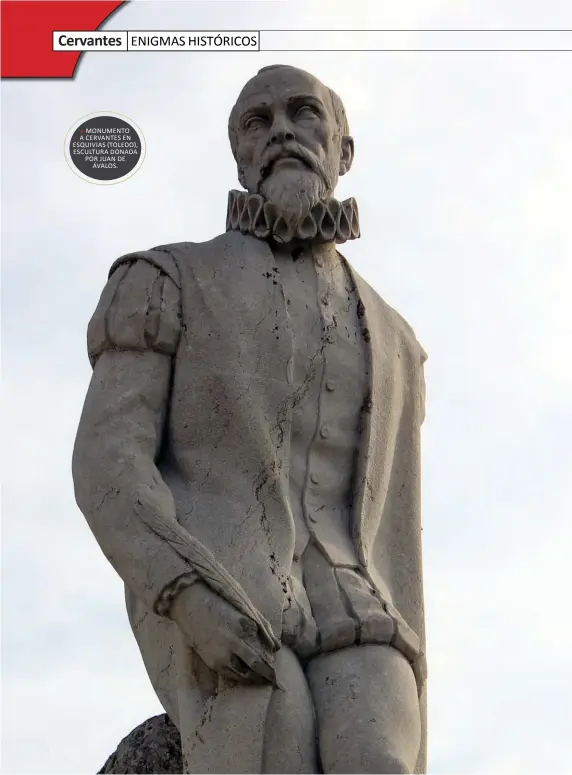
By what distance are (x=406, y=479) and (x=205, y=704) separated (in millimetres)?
1669

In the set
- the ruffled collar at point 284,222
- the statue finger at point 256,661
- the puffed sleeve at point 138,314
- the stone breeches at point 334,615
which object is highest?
the ruffled collar at point 284,222

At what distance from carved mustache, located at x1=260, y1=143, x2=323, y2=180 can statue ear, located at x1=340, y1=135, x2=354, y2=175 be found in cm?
35

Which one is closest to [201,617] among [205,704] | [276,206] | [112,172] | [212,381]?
[205,704]

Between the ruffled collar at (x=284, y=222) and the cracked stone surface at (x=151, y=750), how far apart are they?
2393 millimetres

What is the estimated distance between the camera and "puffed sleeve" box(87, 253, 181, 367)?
920 centimetres

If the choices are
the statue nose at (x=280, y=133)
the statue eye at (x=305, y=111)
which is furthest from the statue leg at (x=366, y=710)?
the statue eye at (x=305, y=111)

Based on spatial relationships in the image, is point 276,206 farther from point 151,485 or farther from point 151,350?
point 151,485

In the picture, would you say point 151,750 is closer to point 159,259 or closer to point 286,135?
point 159,259

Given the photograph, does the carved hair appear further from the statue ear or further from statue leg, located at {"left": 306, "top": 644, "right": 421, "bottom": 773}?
statue leg, located at {"left": 306, "top": 644, "right": 421, "bottom": 773}

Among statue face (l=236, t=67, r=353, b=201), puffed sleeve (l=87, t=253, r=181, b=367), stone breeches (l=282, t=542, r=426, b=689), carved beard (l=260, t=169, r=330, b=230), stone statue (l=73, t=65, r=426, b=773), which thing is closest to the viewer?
stone statue (l=73, t=65, r=426, b=773)

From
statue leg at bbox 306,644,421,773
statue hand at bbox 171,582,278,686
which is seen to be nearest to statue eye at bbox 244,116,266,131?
statue hand at bbox 171,582,278,686

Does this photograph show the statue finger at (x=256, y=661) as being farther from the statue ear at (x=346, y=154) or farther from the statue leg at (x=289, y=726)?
the statue ear at (x=346, y=154)

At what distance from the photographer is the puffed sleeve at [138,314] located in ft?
30.2

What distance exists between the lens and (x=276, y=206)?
31.3ft
